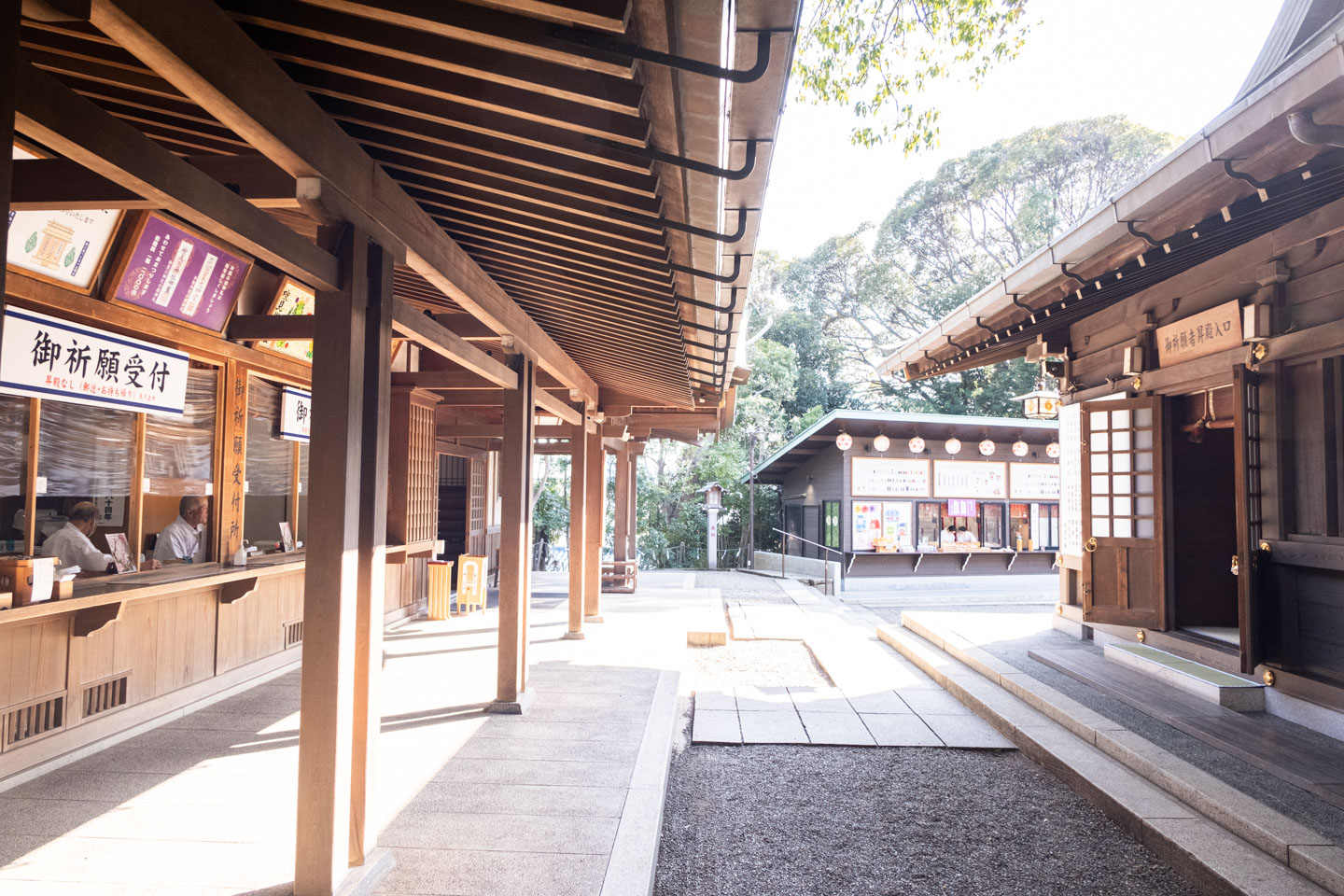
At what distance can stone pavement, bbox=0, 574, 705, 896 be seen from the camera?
3121 millimetres

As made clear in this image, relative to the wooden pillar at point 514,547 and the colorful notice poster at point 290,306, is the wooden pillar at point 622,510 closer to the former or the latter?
the colorful notice poster at point 290,306

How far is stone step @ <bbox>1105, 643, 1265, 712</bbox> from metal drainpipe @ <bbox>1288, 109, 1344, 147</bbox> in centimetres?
374

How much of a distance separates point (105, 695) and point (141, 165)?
13.6ft

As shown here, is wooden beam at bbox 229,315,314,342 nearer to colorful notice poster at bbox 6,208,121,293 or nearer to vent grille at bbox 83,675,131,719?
colorful notice poster at bbox 6,208,121,293

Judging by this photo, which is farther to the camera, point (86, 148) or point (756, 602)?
point (756, 602)

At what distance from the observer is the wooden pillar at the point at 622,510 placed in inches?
538

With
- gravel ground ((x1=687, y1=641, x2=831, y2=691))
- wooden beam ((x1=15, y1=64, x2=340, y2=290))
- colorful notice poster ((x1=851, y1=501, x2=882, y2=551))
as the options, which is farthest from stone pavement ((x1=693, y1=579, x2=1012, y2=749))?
colorful notice poster ((x1=851, y1=501, x2=882, y2=551))

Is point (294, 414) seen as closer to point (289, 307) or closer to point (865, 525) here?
point (289, 307)

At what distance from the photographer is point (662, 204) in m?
3.08

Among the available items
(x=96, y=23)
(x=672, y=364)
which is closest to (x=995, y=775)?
(x=672, y=364)

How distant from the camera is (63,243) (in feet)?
13.5

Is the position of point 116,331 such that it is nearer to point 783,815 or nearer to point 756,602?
point 783,815

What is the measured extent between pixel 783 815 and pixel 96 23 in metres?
4.62

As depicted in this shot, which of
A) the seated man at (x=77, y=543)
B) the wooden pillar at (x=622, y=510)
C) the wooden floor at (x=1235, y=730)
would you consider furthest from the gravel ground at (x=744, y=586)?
the seated man at (x=77, y=543)
